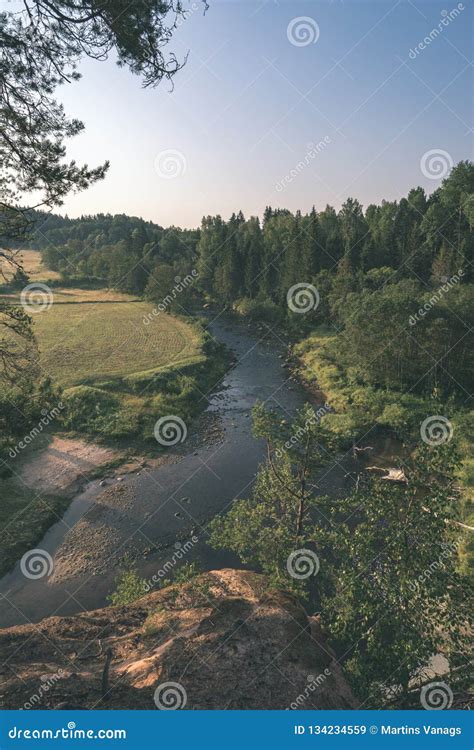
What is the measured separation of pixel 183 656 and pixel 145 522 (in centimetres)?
1244

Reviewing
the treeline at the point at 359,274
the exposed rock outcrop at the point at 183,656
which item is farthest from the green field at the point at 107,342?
the exposed rock outcrop at the point at 183,656

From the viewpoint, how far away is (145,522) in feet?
71.1

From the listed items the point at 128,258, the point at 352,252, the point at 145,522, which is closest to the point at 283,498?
the point at 145,522

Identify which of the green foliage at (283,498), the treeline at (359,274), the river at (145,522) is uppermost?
the treeline at (359,274)

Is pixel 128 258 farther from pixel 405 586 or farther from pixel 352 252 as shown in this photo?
pixel 405 586

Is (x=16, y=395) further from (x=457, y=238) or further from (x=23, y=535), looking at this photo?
(x=457, y=238)

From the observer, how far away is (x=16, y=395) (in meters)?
10.1

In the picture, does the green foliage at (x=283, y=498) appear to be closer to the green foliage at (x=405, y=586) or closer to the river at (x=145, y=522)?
the green foliage at (x=405, y=586)

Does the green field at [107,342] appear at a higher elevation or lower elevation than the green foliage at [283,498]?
lower

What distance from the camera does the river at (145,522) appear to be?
1722cm

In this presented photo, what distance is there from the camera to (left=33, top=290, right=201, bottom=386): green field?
4144 cm

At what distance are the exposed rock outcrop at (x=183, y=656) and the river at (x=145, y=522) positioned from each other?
4.99m

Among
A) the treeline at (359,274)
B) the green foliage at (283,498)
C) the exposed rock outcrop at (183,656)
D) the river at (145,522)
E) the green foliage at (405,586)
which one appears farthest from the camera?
the treeline at (359,274)

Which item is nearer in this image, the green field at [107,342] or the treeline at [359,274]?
the treeline at [359,274]
